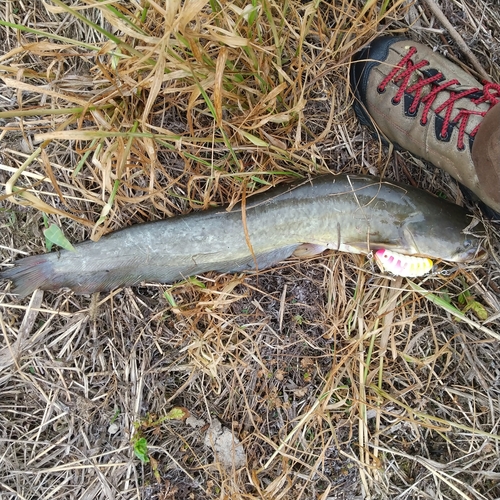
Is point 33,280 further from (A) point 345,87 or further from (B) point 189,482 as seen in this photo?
(A) point 345,87

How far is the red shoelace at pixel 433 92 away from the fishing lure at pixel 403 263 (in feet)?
2.10

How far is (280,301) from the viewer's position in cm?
241

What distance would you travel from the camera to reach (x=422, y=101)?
2311 mm

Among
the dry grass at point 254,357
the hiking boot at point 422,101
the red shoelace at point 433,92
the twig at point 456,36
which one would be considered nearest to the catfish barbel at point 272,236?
the dry grass at point 254,357

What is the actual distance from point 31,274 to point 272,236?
1250 mm

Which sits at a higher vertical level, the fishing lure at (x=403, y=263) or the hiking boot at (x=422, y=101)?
the hiking boot at (x=422, y=101)

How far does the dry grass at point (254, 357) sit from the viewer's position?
7.70ft

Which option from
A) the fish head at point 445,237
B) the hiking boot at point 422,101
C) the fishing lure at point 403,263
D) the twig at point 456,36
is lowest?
the fishing lure at point 403,263

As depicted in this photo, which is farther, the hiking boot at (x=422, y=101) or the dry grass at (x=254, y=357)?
the dry grass at (x=254, y=357)

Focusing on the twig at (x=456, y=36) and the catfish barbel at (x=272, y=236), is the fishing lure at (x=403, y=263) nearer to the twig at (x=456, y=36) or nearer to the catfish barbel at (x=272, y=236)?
the catfish barbel at (x=272, y=236)

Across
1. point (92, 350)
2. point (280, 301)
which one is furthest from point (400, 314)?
point (92, 350)

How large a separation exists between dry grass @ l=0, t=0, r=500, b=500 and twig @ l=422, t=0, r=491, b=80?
1.6 inches

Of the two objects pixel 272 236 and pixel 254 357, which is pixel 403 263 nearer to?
pixel 272 236

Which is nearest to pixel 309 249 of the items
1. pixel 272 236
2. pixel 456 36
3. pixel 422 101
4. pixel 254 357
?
pixel 272 236
